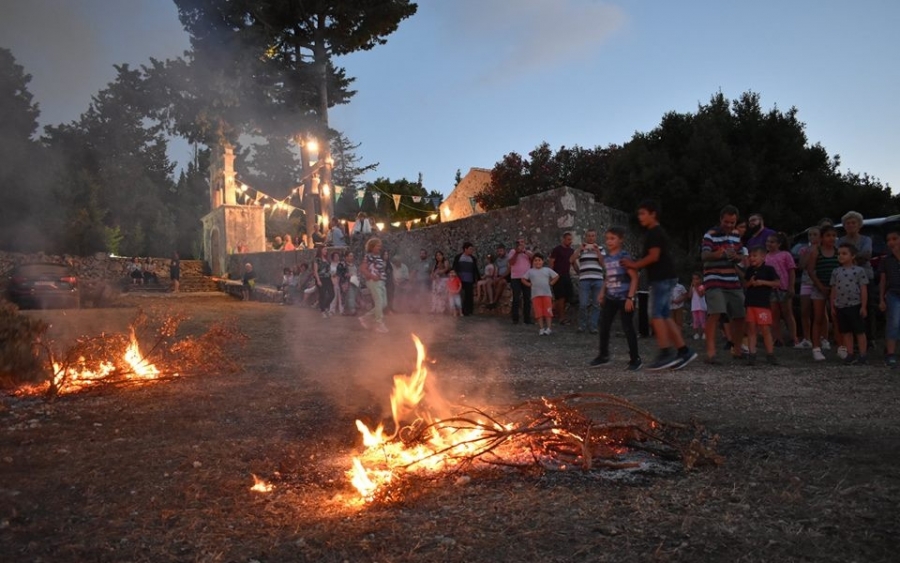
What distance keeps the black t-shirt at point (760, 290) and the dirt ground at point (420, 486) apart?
3.96 feet

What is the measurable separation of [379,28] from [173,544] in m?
25.5

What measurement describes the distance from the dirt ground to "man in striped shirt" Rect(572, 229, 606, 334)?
3.77m

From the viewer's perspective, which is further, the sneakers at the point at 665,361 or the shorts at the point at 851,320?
the shorts at the point at 851,320

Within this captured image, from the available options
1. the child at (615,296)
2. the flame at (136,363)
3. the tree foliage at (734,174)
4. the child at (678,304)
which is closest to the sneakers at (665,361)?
the child at (615,296)

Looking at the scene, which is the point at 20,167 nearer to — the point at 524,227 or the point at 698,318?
the point at 524,227

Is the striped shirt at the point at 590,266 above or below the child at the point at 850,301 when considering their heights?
above

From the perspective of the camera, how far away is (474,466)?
3236 millimetres

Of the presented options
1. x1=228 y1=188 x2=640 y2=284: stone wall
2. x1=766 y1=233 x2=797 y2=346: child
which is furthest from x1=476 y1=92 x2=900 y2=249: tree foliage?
x1=766 y1=233 x2=797 y2=346: child


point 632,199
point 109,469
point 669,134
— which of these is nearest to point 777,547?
point 109,469

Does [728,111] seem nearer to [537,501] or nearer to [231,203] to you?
[537,501]

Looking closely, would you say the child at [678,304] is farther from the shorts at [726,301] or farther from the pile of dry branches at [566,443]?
the pile of dry branches at [566,443]

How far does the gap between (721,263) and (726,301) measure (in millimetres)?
454

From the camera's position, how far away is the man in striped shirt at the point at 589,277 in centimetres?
935

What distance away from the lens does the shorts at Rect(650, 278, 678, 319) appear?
5.91 meters
